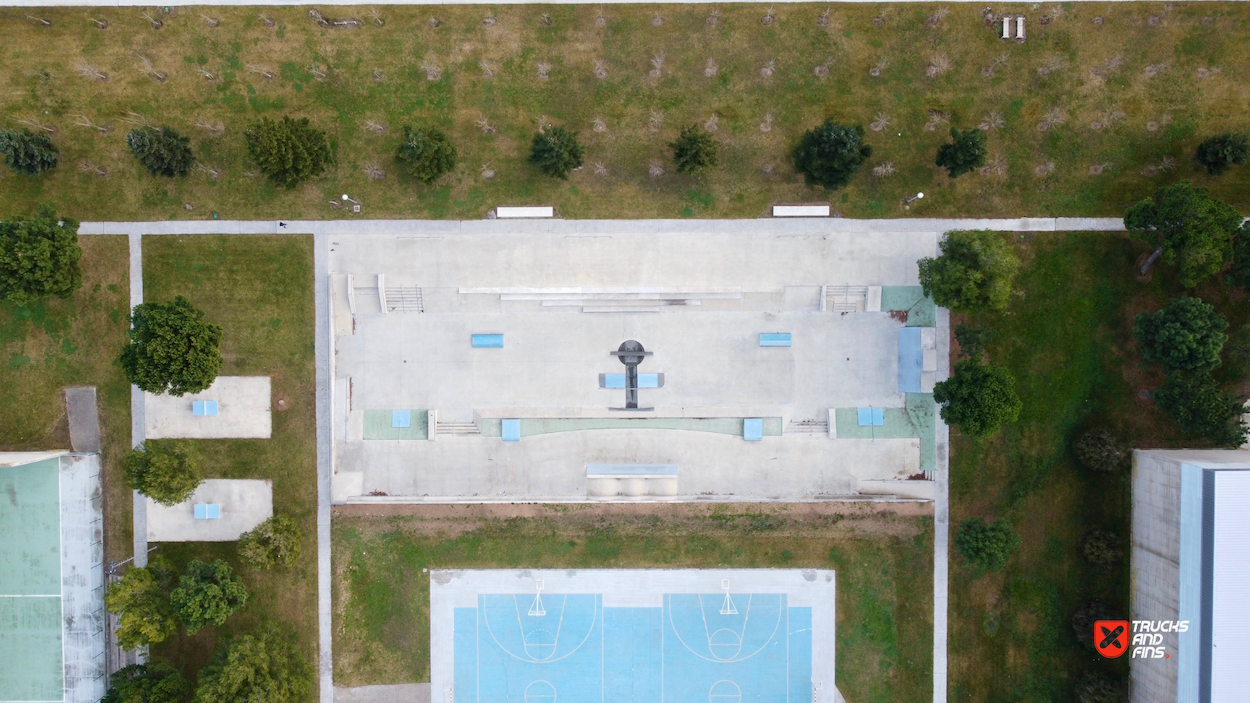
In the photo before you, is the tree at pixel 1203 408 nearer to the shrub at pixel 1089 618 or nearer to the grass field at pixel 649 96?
the grass field at pixel 649 96

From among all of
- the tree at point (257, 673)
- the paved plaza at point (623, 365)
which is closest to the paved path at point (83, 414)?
the paved plaza at point (623, 365)

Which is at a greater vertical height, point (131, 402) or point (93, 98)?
point (93, 98)

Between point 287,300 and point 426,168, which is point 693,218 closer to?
point 426,168

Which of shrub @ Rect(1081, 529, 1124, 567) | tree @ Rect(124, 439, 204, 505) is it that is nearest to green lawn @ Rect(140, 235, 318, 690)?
tree @ Rect(124, 439, 204, 505)

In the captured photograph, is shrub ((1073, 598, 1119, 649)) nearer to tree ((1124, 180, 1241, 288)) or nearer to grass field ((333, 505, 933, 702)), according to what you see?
grass field ((333, 505, 933, 702))

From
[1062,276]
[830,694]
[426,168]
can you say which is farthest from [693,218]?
[830,694]
